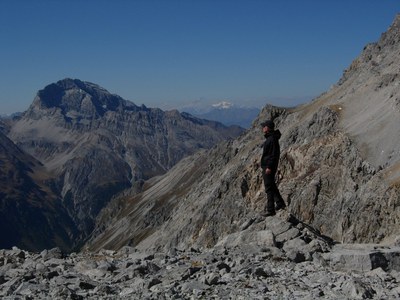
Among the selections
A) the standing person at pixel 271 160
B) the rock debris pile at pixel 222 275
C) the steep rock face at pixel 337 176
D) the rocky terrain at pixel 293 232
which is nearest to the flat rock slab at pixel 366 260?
the rocky terrain at pixel 293 232

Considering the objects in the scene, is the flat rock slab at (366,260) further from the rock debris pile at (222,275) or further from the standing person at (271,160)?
the standing person at (271,160)

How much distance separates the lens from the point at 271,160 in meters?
21.9

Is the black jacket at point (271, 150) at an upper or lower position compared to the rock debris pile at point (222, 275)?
upper

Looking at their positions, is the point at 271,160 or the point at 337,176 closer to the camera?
the point at 271,160

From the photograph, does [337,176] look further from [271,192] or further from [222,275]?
[222,275]

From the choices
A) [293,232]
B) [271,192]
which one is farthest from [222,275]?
[271,192]

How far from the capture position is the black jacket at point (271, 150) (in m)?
21.5

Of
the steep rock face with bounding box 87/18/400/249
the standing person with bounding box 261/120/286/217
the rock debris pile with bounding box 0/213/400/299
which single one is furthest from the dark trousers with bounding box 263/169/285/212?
the steep rock face with bounding box 87/18/400/249

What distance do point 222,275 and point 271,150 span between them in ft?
24.5

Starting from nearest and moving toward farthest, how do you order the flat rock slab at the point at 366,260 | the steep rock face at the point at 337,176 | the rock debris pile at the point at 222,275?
the rock debris pile at the point at 222,275
the flat rock slab at the point at 366,260
the steep rock face at the point at 337,176

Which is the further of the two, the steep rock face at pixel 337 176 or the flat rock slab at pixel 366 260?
the steep rock face at pixel 337 176

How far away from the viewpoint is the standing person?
21.5 meters

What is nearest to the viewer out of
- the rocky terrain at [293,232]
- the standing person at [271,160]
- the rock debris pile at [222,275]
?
the rock debris pile at [222,275]

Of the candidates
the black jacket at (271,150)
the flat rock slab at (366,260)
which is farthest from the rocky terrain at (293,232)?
the black jacket at (271,150)
